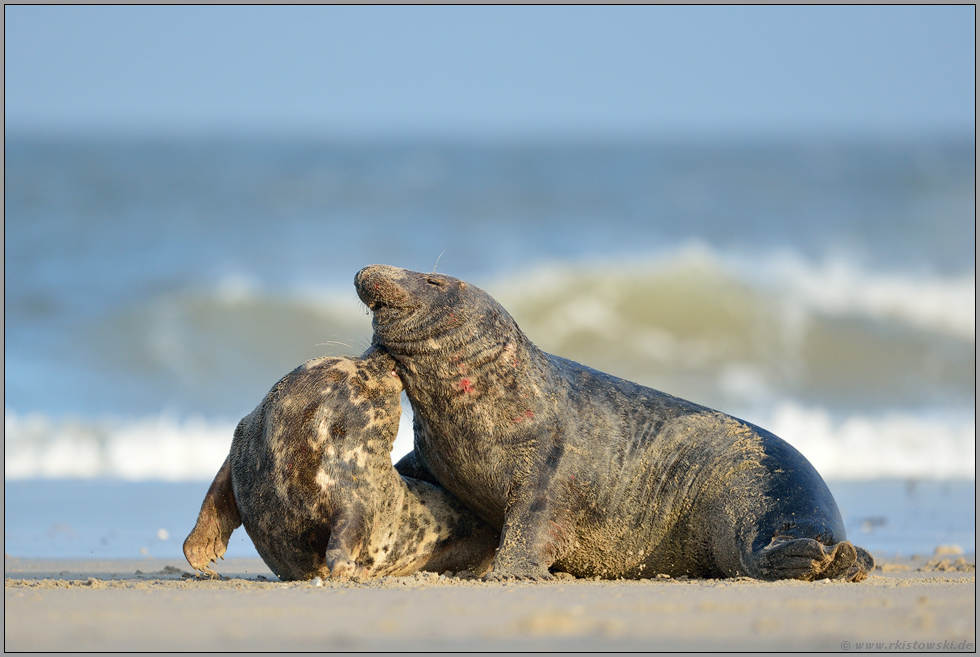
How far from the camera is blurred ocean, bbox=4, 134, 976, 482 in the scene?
14.6 m

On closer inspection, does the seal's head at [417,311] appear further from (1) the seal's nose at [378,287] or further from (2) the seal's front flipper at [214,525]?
(2) the seal's front flipper at [214,525]

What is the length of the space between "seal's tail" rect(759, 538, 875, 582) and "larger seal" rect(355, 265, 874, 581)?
1.12 ft

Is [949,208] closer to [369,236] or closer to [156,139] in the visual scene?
[369,236]

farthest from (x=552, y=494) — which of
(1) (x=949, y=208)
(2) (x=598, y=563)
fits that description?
(1) (x=949, y=208)

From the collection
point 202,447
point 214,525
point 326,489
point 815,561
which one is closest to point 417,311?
point 326,489

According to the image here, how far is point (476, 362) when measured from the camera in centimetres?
689

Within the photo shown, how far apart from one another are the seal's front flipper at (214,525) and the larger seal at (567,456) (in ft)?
3.83

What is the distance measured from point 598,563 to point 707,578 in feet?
2.05

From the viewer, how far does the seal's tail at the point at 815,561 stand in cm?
585

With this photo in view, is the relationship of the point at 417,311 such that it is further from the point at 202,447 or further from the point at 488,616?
the point at 202,447

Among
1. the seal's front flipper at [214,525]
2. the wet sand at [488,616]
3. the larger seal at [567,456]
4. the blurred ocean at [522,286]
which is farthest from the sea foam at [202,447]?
the wet sand at [488,616]

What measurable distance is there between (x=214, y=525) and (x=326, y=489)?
76 centimetres

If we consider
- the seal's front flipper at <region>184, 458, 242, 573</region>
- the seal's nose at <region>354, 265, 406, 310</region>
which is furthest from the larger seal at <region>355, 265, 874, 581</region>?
the seal's front flipper at <region>184, 458, 242, 573</region>

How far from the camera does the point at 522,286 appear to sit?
20.6 metres
